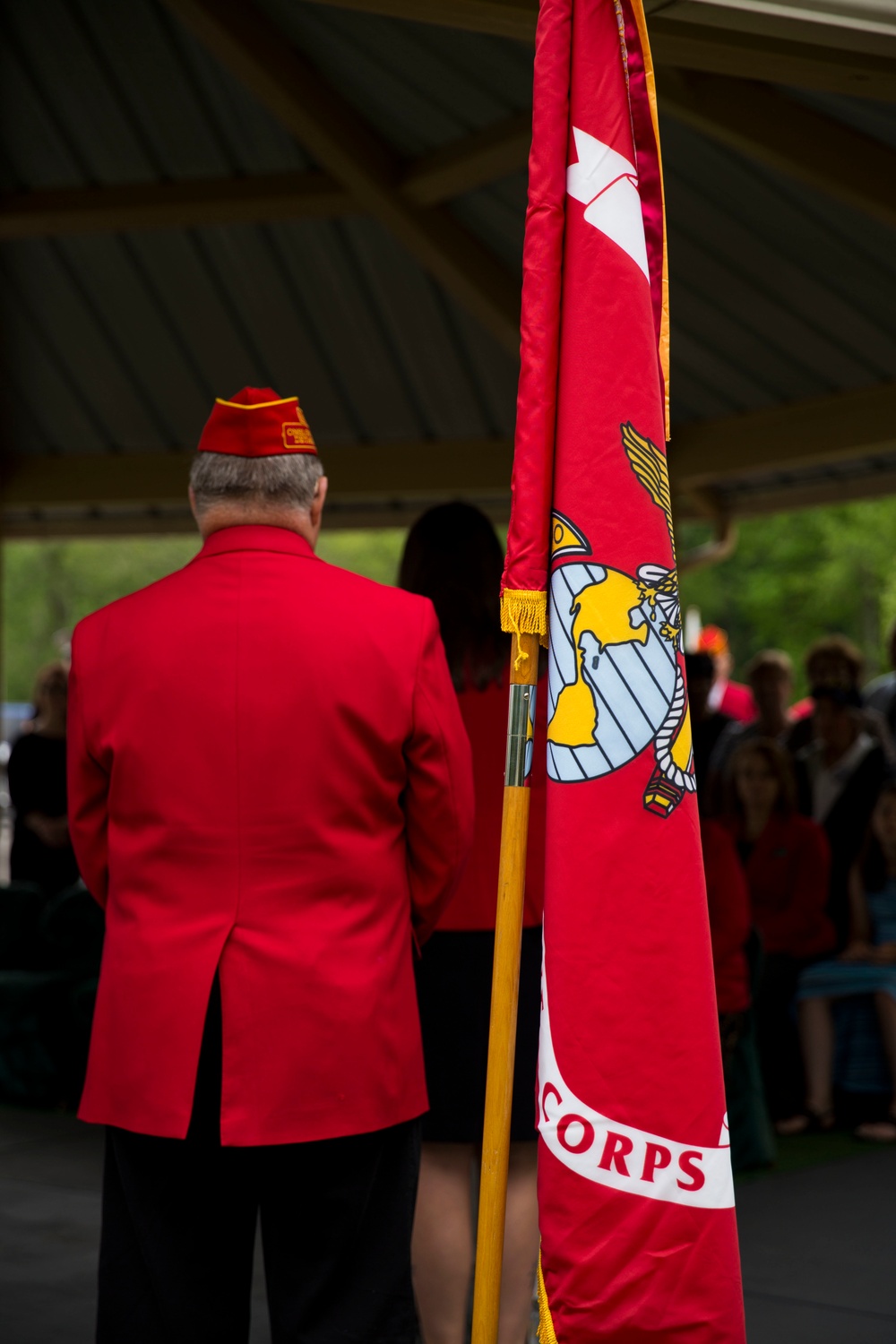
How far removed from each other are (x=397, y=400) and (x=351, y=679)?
320 inches

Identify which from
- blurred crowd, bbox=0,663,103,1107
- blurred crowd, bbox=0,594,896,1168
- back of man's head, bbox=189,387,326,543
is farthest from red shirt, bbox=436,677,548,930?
blurred crowd, bbox=0,663,103,1107

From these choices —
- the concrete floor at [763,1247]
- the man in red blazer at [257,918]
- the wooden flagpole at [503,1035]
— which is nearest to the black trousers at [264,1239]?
the man in red blazer at [257,918]

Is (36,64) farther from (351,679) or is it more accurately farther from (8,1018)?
(351,679)

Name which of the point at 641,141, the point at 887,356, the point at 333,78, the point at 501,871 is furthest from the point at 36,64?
the point at 501,871

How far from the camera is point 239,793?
2189 millimetres

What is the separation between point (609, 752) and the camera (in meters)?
2.26

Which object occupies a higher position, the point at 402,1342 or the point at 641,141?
the point at 641,141

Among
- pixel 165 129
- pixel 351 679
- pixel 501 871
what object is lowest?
pixel 501 871

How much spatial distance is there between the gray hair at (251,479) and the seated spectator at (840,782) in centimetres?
469

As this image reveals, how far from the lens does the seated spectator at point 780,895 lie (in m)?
6.28

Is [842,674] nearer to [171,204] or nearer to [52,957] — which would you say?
[52,957]

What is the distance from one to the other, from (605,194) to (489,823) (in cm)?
128

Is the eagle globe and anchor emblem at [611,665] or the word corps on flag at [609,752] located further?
the eagle globe and anchor emblem at [611,665]

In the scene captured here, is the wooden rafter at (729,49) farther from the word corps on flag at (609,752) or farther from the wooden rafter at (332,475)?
the wooden rafter at (332,475)
